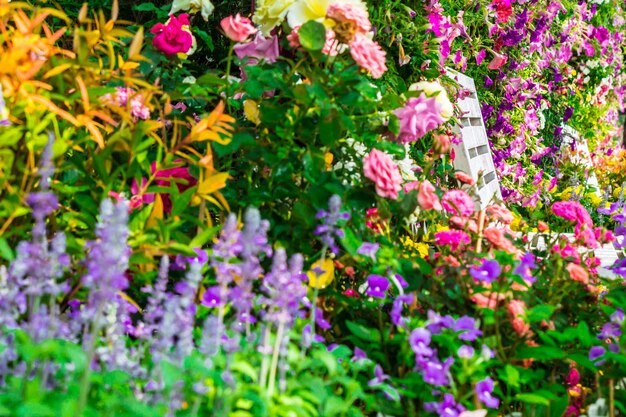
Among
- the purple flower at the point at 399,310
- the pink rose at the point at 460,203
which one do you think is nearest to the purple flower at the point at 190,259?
the purple flower at the point at 399,310

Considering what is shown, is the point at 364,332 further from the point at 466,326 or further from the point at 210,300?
the point at 210,300

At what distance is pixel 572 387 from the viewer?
1711 mm

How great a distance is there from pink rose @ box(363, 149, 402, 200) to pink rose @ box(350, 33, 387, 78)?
0.19 metres

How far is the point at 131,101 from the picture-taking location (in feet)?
5.81

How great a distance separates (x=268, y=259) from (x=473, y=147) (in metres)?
2.23

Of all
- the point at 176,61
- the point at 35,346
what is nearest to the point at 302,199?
the point at 176,61

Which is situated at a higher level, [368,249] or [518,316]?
[368,249]

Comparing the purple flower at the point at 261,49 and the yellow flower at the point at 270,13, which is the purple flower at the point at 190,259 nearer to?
the purple flower at the point at 261,49

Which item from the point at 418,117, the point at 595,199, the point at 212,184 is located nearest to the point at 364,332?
the point at 212,184

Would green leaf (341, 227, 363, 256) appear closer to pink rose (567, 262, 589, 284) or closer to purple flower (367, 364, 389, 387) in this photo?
purple flower (367, 364, 389, 387)

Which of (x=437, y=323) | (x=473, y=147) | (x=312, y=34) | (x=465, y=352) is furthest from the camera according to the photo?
(x=473, y=147)

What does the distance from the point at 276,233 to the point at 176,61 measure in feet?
2.02

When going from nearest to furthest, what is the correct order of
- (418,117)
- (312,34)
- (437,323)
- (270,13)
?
(437,323) < (312,34) < (418,117) < (270,13)

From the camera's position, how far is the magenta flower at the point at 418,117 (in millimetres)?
1925
